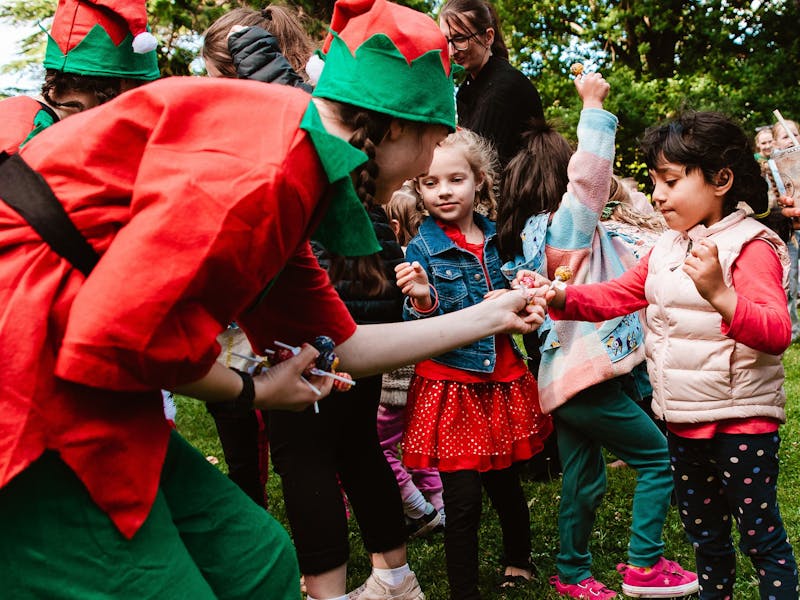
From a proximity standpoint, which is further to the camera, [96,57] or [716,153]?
[96,57]

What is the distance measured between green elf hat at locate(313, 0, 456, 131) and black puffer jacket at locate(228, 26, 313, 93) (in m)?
1.01

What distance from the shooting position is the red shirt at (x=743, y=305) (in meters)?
2.42

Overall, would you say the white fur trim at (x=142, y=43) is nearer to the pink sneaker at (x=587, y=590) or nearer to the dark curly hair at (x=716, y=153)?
the dark curly hair at (x=716, y=153)

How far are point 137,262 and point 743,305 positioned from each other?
1792mm

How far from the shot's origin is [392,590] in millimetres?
3352

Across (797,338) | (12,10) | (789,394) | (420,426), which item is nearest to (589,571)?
(420,426)

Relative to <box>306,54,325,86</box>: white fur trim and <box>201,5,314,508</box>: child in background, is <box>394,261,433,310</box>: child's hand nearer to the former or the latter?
<box>201,5,314,508</box>: child in background

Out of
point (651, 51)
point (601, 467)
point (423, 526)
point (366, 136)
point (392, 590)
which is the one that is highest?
point (651, 51)

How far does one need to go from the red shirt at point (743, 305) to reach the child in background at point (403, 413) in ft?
4.50

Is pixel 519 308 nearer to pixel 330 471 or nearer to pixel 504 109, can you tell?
pixel 330 471

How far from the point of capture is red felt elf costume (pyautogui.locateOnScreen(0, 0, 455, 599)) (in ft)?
4.65

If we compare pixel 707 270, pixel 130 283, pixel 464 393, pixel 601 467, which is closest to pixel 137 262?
pixel 130 283

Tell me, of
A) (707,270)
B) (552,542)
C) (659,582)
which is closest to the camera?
(707,270)

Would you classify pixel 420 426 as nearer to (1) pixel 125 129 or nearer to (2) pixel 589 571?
(2) pixel 589 571
